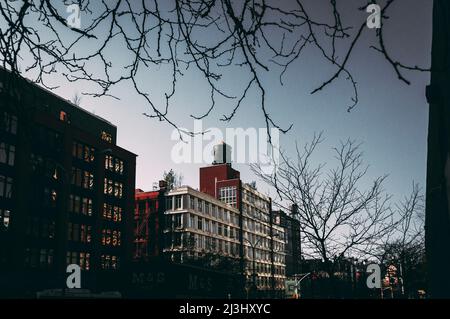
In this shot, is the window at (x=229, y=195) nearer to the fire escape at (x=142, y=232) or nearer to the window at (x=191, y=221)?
the window at (x=191, y=221)

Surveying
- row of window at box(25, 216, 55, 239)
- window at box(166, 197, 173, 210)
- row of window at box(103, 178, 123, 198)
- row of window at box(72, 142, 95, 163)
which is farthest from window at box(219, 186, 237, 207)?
row of window at box(25, 216, 55, 239)

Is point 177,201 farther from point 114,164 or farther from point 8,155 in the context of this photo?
point 8,155

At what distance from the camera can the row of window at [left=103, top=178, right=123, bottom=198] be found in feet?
187

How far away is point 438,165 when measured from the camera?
11273mm

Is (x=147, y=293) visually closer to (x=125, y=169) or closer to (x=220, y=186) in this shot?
(x=125, y=169)

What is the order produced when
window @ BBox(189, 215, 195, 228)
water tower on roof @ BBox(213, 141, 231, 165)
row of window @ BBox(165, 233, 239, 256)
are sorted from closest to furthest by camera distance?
row of window @ BBox(165, 233, 239, 256) → window @ BBox(189, 215, 195, 228) → water tower on roof @ BBox(213, 141, 231, 165)

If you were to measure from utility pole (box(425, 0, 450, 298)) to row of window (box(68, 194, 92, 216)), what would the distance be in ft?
134

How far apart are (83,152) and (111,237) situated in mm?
10924

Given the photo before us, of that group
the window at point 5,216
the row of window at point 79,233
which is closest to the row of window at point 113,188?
the row of window at point 79,233

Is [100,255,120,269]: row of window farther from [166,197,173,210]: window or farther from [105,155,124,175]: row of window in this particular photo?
[166,197,173,210]: window

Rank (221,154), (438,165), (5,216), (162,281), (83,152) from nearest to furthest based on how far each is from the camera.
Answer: (438,165)
(162,281)
(5,216)
(83,152)
(221,154)

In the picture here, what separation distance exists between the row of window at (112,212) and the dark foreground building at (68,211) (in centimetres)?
12

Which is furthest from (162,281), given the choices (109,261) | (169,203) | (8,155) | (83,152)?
(169,203)
